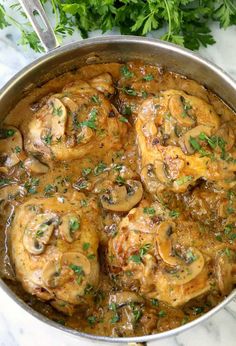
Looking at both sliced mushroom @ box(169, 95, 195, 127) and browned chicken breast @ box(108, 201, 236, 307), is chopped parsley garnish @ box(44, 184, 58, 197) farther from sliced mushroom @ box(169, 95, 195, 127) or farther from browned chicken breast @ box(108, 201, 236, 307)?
sliced mushroom @ box(169, 95, 195, 127)

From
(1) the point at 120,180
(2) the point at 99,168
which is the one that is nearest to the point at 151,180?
(1) the point at 120,180

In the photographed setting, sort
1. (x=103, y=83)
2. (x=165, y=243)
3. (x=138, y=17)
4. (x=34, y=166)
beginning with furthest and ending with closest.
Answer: (x=138, y=17), (x=103, y=83), (x=34, y=166), (x=165, y=243)

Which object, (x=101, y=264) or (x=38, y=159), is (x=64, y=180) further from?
(x=101, y=264)

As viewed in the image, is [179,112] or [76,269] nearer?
[76,269]

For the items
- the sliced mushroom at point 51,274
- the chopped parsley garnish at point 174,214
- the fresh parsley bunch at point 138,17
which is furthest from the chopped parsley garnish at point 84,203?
the fresh parsley bunch at point 138,17

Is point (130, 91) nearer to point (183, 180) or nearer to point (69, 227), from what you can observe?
point (183, 180)
